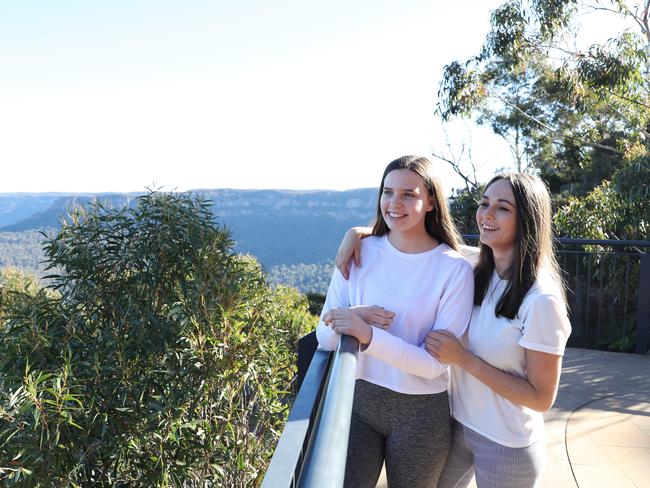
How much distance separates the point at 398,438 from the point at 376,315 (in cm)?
32

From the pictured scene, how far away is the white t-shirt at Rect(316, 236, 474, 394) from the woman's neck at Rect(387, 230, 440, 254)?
0.02 metres

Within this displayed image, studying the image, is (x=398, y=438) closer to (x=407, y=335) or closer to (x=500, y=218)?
(x=407, y=335)

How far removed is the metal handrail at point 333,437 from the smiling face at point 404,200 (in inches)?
22.9

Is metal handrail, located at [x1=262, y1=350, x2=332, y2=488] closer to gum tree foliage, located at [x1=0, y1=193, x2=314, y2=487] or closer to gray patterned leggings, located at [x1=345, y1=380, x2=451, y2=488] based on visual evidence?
gray patterned leggings, located at [x1=345, y1=380, x2=451, y2=488]

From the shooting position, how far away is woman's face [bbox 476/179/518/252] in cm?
151

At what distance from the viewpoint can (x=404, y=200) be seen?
1.58m

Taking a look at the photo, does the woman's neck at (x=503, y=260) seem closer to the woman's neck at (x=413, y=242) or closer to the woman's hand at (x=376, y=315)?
the woman's neck at (x=413, y=242)

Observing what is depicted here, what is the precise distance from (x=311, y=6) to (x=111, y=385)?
20.5m

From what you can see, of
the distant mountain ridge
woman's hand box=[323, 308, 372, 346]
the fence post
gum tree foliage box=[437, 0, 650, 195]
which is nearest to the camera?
woman's hand box=[323, 308, 372, 346]

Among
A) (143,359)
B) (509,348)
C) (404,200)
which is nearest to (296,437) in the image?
(509,348)

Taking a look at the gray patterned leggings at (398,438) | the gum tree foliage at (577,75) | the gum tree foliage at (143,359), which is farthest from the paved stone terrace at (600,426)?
the gum tree foliage at (577,75)

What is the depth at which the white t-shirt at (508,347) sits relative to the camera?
137 centimetres

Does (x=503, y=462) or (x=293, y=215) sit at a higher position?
(x=503, y=462)

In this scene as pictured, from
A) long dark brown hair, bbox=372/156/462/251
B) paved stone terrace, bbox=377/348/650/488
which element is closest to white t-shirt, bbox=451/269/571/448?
long dark brown hair, bbox=372/156/462/251
